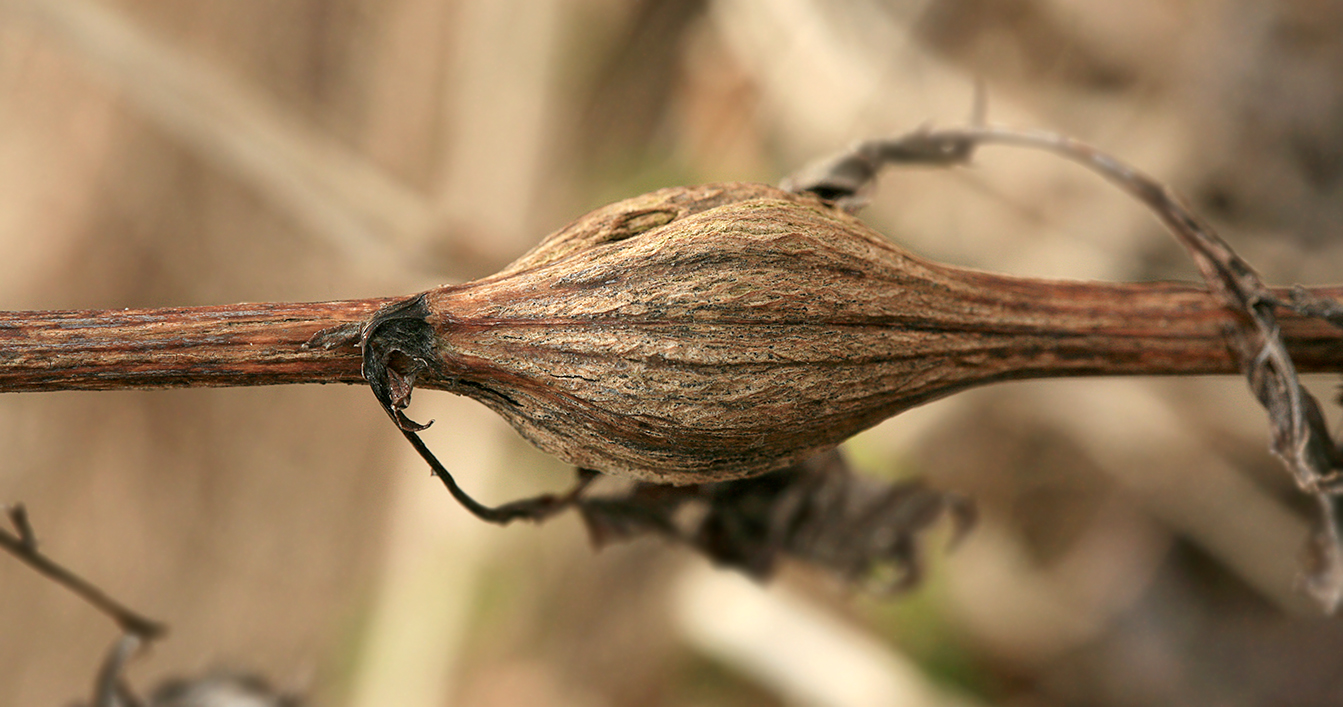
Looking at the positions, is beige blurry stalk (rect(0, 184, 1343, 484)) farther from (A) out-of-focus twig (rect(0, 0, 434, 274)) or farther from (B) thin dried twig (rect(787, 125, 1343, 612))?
(A) out-of-focus twig (rect(0, 0, 434, 274))

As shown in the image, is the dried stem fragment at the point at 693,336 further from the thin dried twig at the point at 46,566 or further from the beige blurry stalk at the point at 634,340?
the thin dried twig at the point at 46,566

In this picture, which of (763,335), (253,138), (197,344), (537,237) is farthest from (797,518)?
(253,138)

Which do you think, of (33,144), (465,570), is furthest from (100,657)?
(33,144)

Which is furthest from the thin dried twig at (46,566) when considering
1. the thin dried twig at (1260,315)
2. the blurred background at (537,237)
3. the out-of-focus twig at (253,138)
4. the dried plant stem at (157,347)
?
the out-of-focus twig at (253,138)

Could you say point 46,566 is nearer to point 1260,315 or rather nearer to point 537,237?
point 1260,315

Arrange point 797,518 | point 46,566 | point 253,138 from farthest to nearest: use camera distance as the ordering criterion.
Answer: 1. point 253,138
2. point 797,518
3. point 46,566

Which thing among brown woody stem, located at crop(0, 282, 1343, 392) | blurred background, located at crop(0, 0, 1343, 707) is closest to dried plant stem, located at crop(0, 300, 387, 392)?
brown woody stem, located at crop(0, 282, 1343, 392)

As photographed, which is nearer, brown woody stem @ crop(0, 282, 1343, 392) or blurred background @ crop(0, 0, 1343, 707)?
brown woody stem @ crop(0, 282, 1343, 392)
